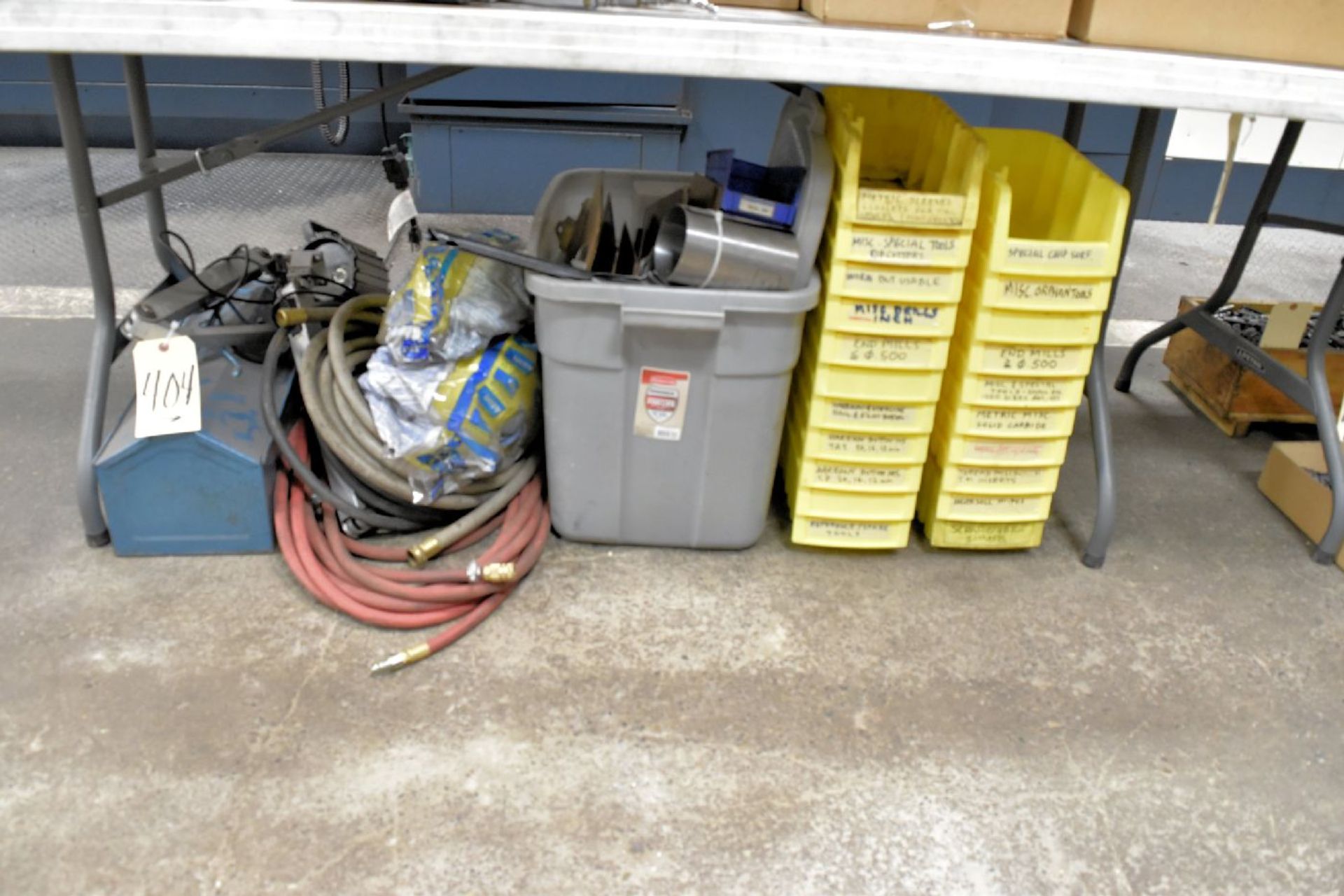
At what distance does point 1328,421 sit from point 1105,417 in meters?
0.45

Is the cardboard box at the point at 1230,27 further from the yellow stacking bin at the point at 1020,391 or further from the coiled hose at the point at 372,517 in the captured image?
the coiled hose at the point at 372,517

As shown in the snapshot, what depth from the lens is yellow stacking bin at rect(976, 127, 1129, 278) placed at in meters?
1.56

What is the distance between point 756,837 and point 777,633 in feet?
1.31

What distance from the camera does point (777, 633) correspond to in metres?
1.61

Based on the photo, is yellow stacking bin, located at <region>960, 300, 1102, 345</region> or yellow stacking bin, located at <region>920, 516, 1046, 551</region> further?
yellow stacking bin, located at <region>920, 516, 1046, 551</region>

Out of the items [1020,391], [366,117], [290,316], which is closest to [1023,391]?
[1020,391]

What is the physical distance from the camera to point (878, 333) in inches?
63.4

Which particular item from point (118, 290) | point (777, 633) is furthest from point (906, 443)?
point (118, 290)

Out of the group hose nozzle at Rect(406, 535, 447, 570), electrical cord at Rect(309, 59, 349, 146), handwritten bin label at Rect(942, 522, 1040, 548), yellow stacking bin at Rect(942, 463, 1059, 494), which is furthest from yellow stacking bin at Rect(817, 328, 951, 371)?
electrical cord at Rect(309, 59, 349, 146)

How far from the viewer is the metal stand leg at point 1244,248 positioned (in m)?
2.05

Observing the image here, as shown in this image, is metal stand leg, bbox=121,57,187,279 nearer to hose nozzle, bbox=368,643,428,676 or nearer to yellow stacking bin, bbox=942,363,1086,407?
hose nozzle, bbox=368,643,428,676

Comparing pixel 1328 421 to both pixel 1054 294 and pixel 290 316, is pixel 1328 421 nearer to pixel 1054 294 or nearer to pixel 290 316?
→ pixel 1054 294

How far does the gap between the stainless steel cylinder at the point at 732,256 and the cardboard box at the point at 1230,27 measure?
0.53 metres

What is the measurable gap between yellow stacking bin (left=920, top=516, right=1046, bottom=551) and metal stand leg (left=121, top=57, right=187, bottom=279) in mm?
1551
